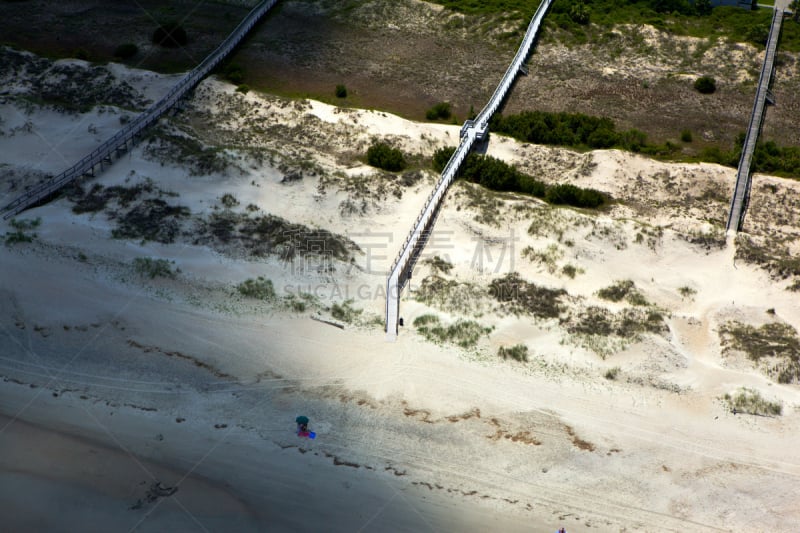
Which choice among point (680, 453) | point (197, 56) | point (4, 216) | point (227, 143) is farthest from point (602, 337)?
point (197, 56)

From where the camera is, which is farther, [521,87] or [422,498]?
[521,87]

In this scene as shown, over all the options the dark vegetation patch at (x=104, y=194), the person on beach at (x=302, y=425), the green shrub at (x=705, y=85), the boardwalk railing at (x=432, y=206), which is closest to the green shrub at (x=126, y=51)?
the dark vegetation patch at (x=104, y=194)

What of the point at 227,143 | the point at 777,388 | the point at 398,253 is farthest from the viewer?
the point at 227,143

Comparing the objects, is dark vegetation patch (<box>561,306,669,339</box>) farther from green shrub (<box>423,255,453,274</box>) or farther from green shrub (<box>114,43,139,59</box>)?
green shrub (<box>114,43,139,59</box>)

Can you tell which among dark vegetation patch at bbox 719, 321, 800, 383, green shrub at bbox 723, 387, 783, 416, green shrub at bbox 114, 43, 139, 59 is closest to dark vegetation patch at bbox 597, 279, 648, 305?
dark vegetation patch at bbox 719, 321, 800, 383

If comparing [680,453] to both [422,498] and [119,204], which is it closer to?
[422,498]

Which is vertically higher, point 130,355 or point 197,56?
point 197,56

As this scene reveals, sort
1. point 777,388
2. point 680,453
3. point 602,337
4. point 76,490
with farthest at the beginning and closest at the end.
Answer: point 602,337, point 777,388, point 680,453, point 76,490
